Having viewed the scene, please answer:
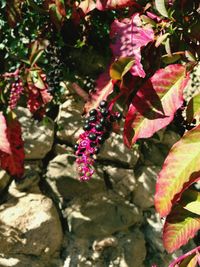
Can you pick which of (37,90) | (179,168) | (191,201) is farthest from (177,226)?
(37,90)

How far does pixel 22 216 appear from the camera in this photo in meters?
2.30

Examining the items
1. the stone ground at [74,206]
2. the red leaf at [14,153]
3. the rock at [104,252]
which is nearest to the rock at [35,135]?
the stone ground at [74,206]

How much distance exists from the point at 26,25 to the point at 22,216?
1.09 meters

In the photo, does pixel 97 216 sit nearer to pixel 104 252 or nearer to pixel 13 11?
pixel 104 252

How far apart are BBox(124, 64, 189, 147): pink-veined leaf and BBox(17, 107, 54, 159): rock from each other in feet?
4.57

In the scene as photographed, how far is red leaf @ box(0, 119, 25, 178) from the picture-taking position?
207cm

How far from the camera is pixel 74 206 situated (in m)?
2.47

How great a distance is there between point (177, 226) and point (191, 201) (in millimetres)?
89

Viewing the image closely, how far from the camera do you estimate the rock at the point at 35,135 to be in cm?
247

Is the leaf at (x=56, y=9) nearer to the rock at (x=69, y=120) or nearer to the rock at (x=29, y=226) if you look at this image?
the rock at (x=69, y=120)

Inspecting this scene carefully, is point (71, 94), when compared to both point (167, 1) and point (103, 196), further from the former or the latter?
point (167, 1)

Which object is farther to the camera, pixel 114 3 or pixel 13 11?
pixel 13 11

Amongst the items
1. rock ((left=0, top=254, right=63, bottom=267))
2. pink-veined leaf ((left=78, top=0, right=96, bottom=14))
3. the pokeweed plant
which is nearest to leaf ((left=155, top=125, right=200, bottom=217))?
the pokeweed plant

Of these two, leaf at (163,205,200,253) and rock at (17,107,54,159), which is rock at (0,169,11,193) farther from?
leaf at (163,205,200,253)
